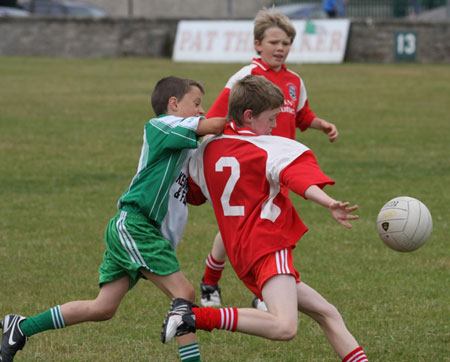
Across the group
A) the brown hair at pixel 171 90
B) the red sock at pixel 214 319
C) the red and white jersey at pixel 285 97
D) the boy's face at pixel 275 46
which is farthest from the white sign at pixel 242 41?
the red sock at pixel 214 319

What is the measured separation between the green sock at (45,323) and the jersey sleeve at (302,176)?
54.2 inches

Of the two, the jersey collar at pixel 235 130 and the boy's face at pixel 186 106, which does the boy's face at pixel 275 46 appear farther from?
the jersey collar at pixel 235 130

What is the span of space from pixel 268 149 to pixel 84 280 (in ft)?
8.93

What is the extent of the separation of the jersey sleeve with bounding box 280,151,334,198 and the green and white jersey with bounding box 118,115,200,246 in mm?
516

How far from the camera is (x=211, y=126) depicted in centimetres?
424

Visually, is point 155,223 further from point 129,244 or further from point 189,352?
point 189,352

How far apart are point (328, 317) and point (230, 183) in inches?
31.8

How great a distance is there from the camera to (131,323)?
18.0ft

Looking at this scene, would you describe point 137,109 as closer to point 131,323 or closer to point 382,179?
point 382,179

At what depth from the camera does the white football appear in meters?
4.61

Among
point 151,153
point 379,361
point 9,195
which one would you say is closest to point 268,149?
point 151,153

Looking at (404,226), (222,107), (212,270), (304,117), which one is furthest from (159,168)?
(304,117)

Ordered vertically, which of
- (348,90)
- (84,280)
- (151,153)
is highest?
(151,153)

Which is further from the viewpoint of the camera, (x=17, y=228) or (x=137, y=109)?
(x=137, y=109)
